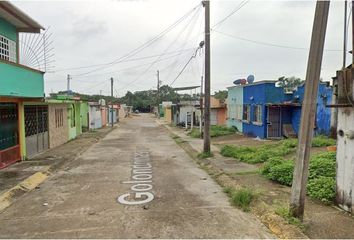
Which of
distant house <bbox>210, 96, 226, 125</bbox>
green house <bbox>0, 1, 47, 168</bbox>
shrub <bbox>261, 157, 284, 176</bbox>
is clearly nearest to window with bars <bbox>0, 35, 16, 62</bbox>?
green house <bbox>0, 1, 47, 168</bbox>

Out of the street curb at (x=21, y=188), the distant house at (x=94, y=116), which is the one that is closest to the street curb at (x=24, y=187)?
the street curb at (x=21, y=188)

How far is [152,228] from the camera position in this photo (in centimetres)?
681

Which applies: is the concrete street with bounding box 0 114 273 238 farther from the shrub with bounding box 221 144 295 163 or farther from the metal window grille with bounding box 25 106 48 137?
the metal window grille with bounding box 25 106 48 137

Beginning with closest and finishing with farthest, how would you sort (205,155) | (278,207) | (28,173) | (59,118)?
(278,207) < (28,173) < (205,155) < (59,118)

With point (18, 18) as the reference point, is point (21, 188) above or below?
below

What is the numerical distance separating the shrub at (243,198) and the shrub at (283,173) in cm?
169

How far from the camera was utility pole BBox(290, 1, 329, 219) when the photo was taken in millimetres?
6184

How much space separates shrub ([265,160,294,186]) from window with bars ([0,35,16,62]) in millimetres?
11210

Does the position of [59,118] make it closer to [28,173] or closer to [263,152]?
[28,173]

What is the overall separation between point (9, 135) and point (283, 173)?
10.5 metres

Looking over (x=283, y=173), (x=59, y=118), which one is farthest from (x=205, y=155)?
(x=59, y=118)

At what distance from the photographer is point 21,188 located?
1022 cm

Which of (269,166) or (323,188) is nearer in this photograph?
(323,188)

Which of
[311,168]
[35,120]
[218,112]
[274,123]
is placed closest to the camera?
[311,168]
